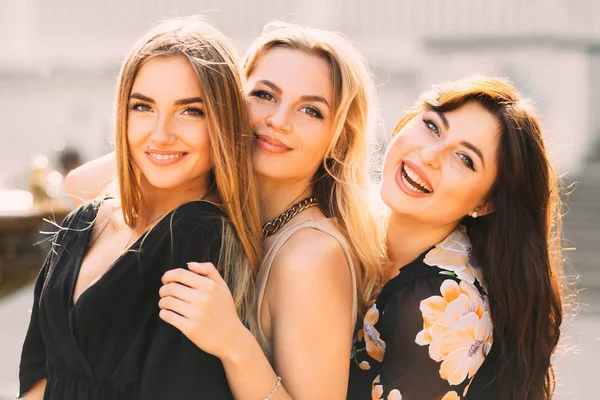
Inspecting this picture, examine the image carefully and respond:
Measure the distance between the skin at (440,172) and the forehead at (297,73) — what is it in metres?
0.38

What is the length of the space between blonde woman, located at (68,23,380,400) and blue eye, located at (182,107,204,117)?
39 cm

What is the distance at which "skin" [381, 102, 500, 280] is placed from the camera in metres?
2.93

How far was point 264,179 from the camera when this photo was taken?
2.95 metres

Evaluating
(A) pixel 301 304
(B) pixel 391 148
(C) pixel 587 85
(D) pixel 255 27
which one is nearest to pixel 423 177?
(B) pixel 391 148

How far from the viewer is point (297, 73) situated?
286 centimetres

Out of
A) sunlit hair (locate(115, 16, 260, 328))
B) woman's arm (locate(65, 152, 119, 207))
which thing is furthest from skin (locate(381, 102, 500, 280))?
woman's arm (locate(65, 152, 119, 207))

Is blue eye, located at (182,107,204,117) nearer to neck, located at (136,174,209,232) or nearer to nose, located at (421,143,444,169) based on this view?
neck, located at (136,174,209,232)

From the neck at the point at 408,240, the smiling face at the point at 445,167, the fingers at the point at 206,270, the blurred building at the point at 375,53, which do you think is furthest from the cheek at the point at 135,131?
the blurred building at the point at 375,53

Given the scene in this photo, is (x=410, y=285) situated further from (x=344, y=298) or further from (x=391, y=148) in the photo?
(x=391, y=148)

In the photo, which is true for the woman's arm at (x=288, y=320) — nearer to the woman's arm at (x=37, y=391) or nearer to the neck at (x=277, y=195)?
the neck at (x=277, y=195)

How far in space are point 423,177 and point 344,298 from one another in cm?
61

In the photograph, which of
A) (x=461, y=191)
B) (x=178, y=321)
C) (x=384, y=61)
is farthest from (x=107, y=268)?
(x=384, y=61)

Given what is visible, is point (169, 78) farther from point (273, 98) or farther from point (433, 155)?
point (433, 155)

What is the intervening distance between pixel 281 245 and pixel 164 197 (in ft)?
1.27
